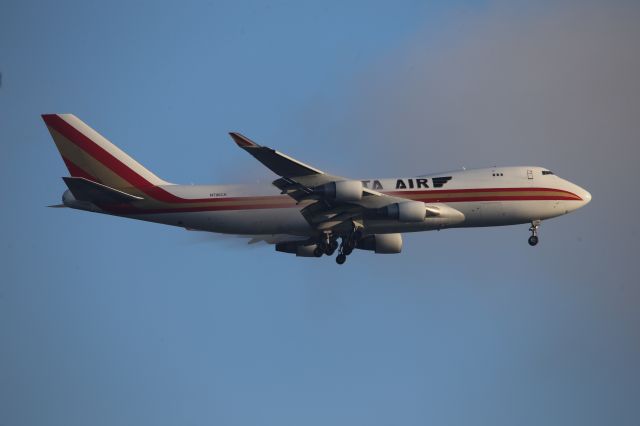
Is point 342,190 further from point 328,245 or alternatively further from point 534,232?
point 534,232

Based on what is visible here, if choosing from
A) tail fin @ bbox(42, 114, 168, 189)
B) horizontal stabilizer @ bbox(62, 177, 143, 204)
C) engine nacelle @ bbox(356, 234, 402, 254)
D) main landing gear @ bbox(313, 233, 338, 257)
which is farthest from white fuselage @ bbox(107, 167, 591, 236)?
engine nacelle @ bbox(356, 234, 402, 254)

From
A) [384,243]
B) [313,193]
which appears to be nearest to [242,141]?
[313,193]

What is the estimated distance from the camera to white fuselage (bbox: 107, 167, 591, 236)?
6378 cm

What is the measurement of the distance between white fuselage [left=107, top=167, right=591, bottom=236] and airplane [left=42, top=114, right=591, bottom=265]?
6 cm

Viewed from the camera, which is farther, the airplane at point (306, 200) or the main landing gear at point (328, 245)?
the main landing gear at point (328, 245)

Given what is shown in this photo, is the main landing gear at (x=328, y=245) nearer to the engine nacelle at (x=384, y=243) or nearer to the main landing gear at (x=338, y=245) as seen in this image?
the main landing gear at (x=338, y=245)

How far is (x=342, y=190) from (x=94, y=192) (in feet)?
48.4

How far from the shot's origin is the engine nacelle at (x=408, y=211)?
6217 cm

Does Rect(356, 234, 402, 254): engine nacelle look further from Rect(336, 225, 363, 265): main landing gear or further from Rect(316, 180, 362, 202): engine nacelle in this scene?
Rect(316, 180, 362, 202): engine nacelle

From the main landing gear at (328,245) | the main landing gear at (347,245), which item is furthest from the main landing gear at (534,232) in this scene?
the main landing gear at (328,245)

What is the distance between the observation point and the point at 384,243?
7000cm

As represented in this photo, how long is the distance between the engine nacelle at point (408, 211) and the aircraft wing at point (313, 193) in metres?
0.68

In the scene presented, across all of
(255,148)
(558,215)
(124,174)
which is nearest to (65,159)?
(124,174)

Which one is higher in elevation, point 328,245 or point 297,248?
point 297,248
